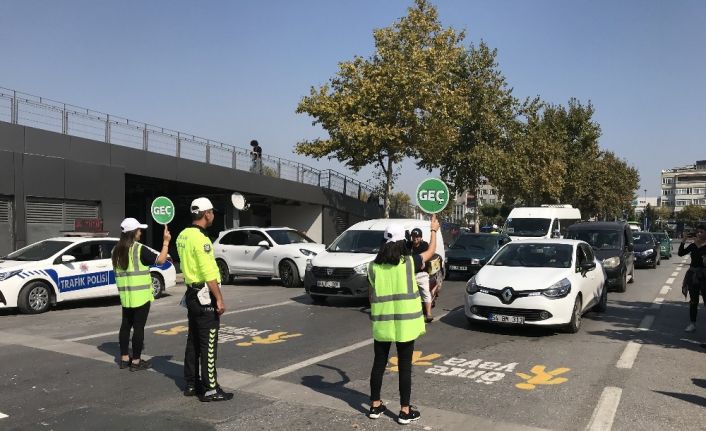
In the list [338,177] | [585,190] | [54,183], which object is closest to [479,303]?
[54,183]

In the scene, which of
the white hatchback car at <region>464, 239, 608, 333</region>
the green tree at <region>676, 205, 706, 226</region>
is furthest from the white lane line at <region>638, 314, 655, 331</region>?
the green tree at <region>676, 205, 706, 226</region>

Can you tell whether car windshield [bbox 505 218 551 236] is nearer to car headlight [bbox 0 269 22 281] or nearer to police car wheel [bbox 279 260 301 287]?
police car wheel [bbox 279 260 301 287]

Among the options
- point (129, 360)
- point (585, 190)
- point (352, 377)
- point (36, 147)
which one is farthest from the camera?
point (585, 190)

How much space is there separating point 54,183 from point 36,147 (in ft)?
3.60

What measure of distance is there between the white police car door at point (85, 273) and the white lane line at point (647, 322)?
1048cm

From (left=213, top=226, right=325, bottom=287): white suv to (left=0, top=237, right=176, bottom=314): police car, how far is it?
4.64 m

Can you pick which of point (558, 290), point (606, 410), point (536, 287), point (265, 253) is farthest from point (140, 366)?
point (265, 253)

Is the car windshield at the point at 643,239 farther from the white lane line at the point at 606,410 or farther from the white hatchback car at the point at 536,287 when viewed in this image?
the white lane line at the point at 606,410

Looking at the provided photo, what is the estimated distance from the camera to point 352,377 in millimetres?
6500

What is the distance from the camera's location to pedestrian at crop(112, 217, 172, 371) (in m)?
6.81

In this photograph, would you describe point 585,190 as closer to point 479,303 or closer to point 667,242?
point 667,242

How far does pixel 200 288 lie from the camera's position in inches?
A: 219

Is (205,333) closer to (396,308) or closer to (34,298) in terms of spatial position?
(396,308)

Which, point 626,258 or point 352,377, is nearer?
point 352,377
